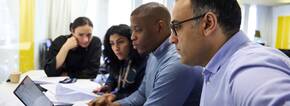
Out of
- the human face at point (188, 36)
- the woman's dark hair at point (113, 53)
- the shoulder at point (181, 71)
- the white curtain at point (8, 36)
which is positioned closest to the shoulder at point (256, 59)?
the human face at point (188, 36)

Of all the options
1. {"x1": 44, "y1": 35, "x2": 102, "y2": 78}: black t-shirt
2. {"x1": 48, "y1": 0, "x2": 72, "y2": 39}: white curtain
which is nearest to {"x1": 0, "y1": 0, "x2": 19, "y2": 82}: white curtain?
{"x1": 44, "y1": 35, "x2": 102, "y2": 78}: black t-shirt

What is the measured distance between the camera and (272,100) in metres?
0.52

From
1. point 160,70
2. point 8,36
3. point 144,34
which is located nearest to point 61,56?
point 8,36

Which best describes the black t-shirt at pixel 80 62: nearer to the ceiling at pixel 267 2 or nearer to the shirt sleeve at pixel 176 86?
the shirt sleeve at pixel 176 86

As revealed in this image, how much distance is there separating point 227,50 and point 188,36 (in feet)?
0.40

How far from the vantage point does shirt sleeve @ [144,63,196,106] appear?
1.28m

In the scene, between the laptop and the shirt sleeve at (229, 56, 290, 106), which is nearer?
the shirt sleeve at (229, 56, 290, 106)

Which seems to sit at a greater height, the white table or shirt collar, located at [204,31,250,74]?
shirt collar, located at [204,31,250,74]

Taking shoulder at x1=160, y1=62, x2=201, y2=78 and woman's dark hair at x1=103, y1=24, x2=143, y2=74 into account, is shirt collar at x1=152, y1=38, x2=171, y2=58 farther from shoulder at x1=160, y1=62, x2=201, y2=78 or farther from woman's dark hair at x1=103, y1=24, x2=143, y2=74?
woman's dark hair at x1=103, y1=24, x2=143, y2=74

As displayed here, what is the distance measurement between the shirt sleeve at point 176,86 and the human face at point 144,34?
0.27 m

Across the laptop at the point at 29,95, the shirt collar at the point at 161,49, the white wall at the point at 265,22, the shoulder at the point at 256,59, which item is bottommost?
the white wall at the point at 265,22

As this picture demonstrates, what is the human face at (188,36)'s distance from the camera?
0.82 metres

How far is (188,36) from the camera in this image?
2.79 feet

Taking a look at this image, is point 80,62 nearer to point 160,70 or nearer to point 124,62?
point 124,62
